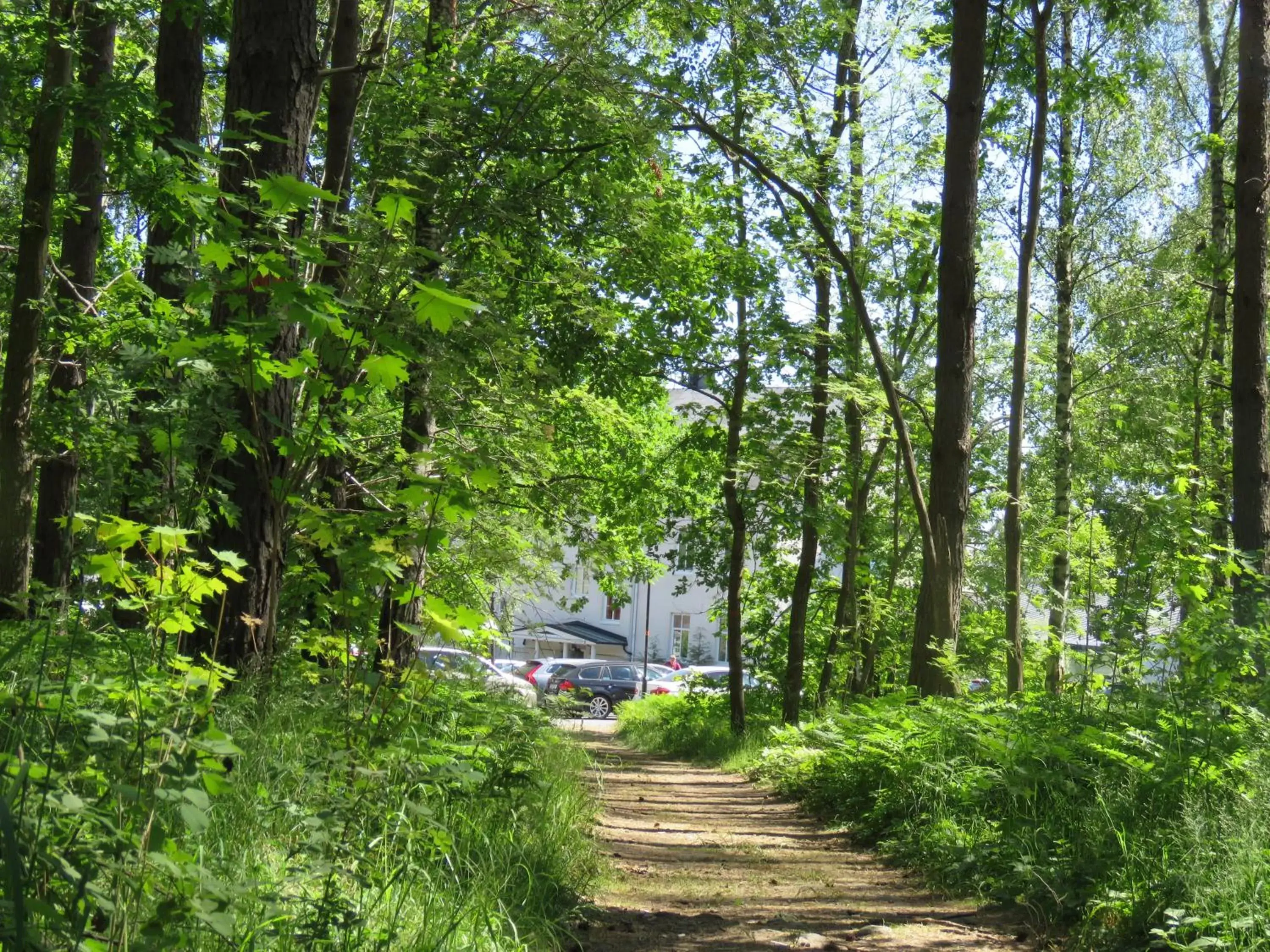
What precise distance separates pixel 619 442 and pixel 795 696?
6257 millimetres

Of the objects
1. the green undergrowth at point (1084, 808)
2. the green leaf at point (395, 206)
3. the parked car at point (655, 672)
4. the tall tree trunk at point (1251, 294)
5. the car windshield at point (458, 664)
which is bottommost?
the parked car at point (655, 672)

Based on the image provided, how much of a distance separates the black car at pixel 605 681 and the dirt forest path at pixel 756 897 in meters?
23.4

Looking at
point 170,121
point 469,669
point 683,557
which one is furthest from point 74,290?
point 683,557

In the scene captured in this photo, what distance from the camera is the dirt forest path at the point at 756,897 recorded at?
521 cm

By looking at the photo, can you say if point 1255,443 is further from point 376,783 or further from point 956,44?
point 376,783

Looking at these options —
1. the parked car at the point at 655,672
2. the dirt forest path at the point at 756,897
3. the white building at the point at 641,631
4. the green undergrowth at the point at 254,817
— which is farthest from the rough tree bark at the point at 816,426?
the white building at the point at 641,631

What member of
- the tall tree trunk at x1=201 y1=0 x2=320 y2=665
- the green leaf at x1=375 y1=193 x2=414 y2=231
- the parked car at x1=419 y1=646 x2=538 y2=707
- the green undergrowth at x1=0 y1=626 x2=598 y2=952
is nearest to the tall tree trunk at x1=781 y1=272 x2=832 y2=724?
the parked car at x1=419 y1=646 x2=538 y2=707

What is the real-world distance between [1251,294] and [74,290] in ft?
36.6

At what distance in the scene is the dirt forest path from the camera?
5.21 m

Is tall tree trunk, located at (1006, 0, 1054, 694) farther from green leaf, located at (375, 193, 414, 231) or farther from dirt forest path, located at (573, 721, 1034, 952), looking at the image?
green leaf, located at (375, 193, 414, 231)

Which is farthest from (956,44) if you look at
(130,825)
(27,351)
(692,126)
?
(130,825)

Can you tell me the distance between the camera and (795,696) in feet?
57.1

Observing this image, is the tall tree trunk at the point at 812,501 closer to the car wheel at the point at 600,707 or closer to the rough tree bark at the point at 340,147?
the rough tree bark at the point at 340,147

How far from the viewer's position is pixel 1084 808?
6.07 meters
